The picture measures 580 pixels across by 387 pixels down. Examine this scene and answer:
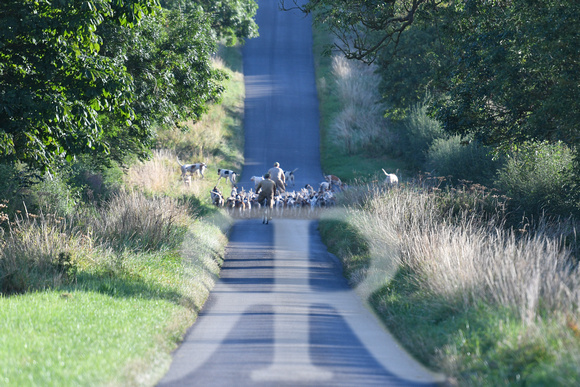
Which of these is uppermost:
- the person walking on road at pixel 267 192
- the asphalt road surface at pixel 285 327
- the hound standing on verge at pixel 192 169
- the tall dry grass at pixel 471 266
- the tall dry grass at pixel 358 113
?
the tall dry grass at pixel 358 113

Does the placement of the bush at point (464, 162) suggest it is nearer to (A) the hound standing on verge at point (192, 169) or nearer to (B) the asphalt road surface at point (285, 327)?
(B) the asphalt road surface at point (285, 327)

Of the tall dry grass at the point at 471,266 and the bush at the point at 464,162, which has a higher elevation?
the bush at the point at 464,162

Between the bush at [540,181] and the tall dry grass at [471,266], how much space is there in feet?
6.80

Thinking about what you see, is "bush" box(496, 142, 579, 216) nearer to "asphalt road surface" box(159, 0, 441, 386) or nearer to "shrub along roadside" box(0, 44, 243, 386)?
"asphalt road surface" box(159, 0, 441, 386)

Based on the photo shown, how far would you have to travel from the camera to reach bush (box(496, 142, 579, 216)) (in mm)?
16812

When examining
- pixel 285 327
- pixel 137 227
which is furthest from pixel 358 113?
pixel 285 327

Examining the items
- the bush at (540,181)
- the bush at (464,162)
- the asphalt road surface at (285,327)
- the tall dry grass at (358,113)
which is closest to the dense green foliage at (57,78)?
the asphalt road surface at (285,327)

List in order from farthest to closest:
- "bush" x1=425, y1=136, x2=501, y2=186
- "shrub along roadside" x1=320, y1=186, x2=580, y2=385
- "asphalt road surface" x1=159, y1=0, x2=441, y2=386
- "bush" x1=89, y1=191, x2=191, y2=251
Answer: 1. "bush" x1=425, y1=136, x2=501, y2=186
2. "bush" x1=89, y1=191, x2=191, y2=251
3. "asphalt road surface" x1=159, y1=0, x2=441, y2=386
4. "shrub along roadside" x1=320, y1=186, x2=580, y2=385

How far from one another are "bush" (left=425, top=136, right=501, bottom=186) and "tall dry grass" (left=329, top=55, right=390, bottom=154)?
6893 millimetres

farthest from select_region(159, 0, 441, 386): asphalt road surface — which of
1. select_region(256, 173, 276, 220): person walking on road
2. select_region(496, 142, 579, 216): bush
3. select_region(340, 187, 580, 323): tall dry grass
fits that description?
select_region(496, 142, 579, 216): bush

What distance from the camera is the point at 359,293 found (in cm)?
1184

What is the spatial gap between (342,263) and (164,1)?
22758 millimetres

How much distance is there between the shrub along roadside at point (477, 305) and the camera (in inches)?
251

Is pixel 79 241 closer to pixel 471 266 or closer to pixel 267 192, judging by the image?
pixel 471 266
